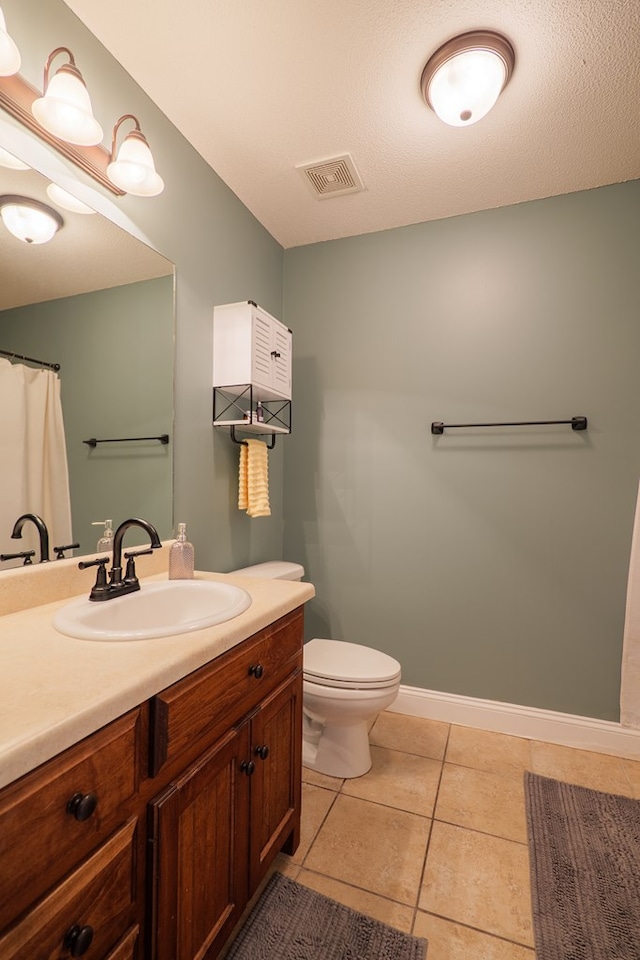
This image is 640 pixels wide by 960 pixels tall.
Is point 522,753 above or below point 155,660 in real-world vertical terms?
below

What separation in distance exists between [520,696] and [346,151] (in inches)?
98.9

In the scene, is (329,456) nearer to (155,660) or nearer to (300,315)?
(300,315)

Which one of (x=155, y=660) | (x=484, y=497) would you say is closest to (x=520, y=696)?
(x=484, y=497)

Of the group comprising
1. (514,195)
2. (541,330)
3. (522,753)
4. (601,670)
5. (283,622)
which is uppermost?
→ (514,195)

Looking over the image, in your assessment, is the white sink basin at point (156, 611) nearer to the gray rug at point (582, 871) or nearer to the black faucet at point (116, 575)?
the black faucet at point (116, 575)

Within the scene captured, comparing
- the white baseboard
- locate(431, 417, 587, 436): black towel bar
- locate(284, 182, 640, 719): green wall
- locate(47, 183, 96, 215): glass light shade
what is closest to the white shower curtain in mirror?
locate(47, 183, 96, 215): glass light shade

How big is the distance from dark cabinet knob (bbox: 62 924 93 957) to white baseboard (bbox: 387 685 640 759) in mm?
1768

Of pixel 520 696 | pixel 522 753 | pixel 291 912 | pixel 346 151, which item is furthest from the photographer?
pixel 520 696

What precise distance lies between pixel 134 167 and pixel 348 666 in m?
1.81

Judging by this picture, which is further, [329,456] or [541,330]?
[329,456]

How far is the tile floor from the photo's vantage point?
1151 millimetres

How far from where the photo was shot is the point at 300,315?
241 cm

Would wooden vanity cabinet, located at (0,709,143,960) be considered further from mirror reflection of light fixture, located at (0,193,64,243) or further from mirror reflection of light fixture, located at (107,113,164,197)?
mirror reflection of light fixture, located at (107,113,164,197)

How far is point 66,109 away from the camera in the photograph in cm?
104
